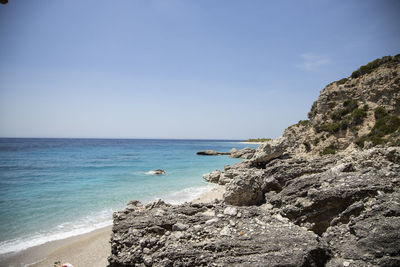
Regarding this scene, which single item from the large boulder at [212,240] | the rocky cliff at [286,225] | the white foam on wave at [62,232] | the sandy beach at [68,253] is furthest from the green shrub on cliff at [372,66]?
the sandy beach at [68,253]

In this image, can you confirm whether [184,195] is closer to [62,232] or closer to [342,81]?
[62,232]

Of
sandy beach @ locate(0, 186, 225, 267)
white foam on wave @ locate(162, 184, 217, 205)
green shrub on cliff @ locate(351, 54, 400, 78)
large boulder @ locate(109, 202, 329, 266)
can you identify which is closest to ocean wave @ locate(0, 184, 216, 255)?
sandy beach @ locate(0, 186, 225, 267)

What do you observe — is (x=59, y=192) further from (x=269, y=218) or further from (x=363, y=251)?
(x=363, y=251)

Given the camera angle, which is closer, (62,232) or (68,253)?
(68,253)

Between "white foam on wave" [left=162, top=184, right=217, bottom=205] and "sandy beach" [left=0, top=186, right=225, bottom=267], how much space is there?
7015mm

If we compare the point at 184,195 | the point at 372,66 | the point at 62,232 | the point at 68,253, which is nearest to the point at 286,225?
the point at 68,253

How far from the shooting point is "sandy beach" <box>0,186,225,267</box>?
869cm

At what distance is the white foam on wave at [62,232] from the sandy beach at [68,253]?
51 centimetres

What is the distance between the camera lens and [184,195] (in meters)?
19.1

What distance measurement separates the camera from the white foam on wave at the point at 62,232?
9.95 meters

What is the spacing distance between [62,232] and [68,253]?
2752 mm

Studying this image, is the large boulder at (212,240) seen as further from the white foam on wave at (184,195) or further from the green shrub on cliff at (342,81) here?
the green shrub on cliff at (342,81)

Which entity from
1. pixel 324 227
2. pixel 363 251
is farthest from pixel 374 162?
pixel 363 251

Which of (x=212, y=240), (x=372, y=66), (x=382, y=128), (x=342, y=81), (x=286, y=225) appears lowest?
(x=212, y=240)
